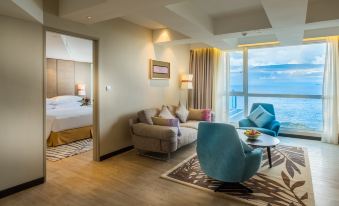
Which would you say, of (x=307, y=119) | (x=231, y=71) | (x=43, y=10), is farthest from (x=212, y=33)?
(x=307, y=119)

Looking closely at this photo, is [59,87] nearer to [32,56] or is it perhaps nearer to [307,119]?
[32,56]

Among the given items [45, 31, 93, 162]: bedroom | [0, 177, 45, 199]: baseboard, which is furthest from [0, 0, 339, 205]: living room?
[45, 31, 93, 162]: bedroom

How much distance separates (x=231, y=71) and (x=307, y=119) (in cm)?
239

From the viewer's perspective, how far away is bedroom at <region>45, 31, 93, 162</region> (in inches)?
184

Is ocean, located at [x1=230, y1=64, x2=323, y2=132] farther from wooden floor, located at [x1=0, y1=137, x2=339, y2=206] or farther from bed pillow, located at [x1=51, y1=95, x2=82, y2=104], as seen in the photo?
bed pillow, located at [x1=51, y1=95, x2=82, y2=104]

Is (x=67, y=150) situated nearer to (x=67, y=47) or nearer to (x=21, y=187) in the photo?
(x=21, y=187)

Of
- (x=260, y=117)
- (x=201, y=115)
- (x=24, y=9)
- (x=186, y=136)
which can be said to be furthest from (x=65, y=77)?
(x=260, y=117)

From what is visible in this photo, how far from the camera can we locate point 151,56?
5.24 m

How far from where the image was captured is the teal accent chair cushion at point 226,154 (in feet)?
8.57

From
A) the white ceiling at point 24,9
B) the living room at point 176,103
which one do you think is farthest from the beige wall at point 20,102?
the white ceiling at point 24,9

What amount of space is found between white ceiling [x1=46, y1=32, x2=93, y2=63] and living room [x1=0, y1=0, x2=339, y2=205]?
0.20m

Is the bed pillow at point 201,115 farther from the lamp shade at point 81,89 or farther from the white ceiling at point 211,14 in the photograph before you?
the lamp shade at point 81,89

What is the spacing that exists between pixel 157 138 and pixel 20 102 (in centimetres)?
213

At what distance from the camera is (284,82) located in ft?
19.8
